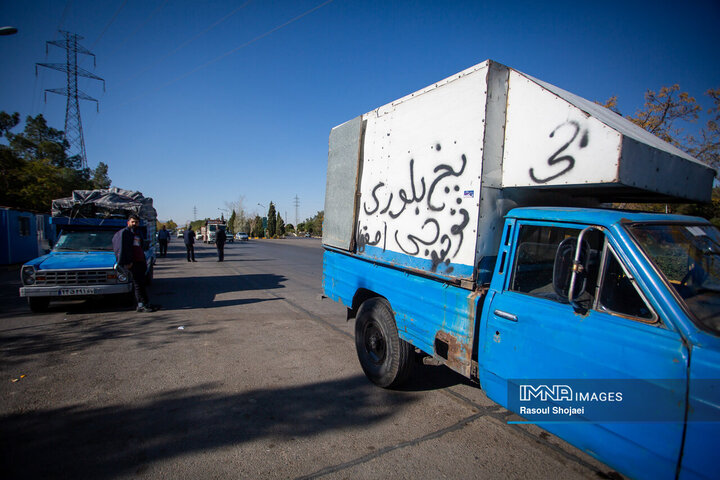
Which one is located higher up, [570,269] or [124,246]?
[570,269]

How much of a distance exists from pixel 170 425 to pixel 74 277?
511cm

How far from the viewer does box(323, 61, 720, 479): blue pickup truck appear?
174 cm

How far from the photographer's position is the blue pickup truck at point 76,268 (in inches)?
246

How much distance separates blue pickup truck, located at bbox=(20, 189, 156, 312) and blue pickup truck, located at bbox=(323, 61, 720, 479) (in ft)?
18.3

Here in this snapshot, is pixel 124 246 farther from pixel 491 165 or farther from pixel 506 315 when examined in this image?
pixel 506 315

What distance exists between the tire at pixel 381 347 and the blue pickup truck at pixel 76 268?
5379 mm

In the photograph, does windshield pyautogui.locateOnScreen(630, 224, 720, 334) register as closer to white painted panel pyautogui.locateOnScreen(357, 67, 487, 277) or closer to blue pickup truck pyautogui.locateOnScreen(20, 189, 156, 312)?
white painted panel pyautogui.locateOnScreen(357, 67, 487, 277)

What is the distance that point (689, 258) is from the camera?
90.6 inches

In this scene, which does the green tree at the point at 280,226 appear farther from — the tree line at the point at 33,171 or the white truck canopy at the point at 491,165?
the white truck canopy at the point at 491,165

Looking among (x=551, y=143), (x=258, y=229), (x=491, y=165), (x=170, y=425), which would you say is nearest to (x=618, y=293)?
(x=551, y=143)

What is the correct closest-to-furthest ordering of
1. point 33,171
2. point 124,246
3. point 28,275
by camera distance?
point 28,275
point 124,246
point 33,171

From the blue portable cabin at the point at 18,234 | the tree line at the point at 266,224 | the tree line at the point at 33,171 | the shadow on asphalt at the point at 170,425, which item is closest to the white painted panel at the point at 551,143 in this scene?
the shadow on asphalt at the point at 170,425

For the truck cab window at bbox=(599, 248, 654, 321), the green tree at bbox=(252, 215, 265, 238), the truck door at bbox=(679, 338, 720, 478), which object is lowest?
the green tree at bbox=(252, 215, 265, 238)

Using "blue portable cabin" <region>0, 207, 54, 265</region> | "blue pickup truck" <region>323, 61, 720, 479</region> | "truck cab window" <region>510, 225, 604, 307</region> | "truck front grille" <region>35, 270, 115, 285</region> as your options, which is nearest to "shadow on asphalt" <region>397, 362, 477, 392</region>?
"blue pickup truck" <region>323, 61, 720, 479</region>
